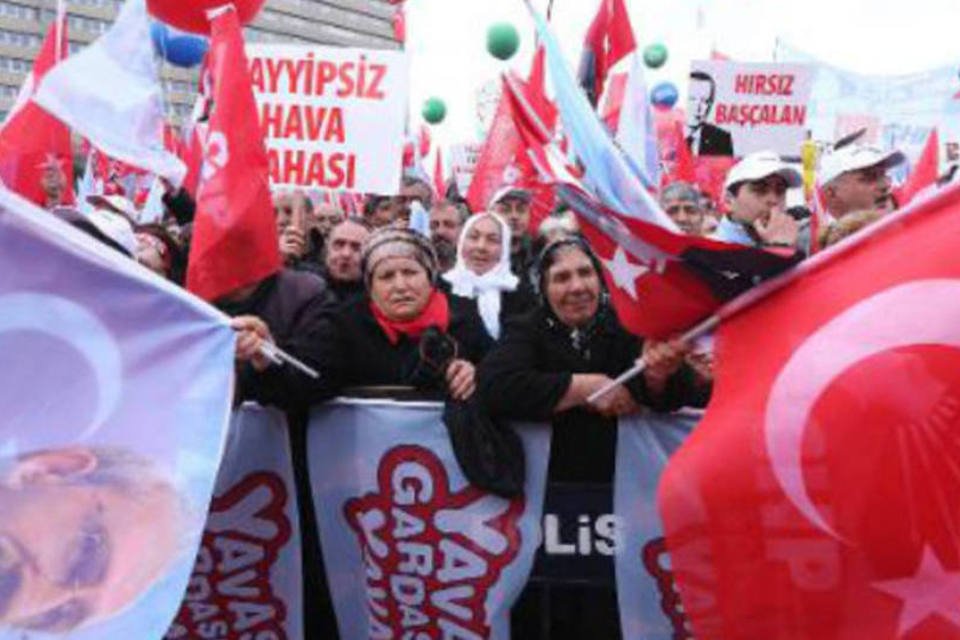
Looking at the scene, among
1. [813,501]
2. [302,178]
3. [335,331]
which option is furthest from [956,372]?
[302,178]

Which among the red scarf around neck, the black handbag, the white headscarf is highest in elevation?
the white headscarf

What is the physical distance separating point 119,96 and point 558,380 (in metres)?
2.30

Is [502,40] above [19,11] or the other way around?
the other way around

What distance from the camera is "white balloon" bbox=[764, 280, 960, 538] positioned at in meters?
2.94

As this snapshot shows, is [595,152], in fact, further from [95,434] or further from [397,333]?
[95,434]

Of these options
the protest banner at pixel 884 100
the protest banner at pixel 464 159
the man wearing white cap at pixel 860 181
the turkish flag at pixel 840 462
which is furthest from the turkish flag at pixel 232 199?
the protest banner at pixel 464 159

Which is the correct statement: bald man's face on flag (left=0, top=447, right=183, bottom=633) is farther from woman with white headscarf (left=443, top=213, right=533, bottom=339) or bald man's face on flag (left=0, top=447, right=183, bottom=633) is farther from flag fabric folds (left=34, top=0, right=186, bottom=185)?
woman with white headscarf (left=443, top=213, right=533, bottom=339)

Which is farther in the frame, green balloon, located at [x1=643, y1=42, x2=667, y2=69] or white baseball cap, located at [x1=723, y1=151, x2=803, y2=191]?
green balloon, located at [x1=643, y1=42, x2=667, y2=69]

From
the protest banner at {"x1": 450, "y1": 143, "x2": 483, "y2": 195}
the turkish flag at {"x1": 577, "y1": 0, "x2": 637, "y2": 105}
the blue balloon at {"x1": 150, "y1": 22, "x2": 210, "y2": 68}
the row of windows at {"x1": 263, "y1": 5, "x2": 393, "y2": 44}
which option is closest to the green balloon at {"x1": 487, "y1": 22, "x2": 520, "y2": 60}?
the protest banner at {"x1": 450, "y1": 143, "x2": 483, "y2": 195}

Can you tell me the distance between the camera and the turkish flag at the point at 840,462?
2.93 metres

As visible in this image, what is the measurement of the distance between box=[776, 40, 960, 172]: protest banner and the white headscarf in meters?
4.93

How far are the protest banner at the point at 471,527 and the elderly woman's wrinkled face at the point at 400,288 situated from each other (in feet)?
1.11

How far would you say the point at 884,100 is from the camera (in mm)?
10625

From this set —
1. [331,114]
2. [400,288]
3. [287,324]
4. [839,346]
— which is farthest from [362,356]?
[331,114]
